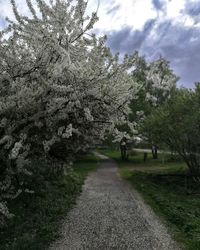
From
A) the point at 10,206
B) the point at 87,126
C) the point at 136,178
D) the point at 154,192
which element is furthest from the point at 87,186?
the point at 87,126

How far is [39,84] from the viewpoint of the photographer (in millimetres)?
9062

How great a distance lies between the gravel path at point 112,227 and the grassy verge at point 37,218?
0.32 meters

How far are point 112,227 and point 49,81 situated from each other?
4.32m

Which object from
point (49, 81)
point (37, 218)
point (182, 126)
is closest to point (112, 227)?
point (37, 218)

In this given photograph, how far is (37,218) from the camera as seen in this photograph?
1082 centimetres

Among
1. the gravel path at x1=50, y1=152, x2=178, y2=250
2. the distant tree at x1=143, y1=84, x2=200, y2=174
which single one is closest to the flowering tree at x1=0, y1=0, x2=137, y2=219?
the gravel path at x1=50, y1=152, x2=178, y2=250

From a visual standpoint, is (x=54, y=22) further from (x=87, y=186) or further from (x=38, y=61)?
(x=87, y=186)

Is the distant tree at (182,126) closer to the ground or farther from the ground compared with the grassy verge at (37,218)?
farther from the ground

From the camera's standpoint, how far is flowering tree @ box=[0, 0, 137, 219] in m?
8.73

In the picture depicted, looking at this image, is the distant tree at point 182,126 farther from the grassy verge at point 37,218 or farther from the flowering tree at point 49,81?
the flowering tree at point 49,81

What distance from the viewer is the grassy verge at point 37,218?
8.69 metres

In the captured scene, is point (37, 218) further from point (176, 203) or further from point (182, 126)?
point (182, 126)

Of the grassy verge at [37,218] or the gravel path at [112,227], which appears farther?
the gravel path at [112,227]

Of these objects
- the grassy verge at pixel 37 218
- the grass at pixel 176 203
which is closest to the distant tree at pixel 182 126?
the grass at pixel 176 203
